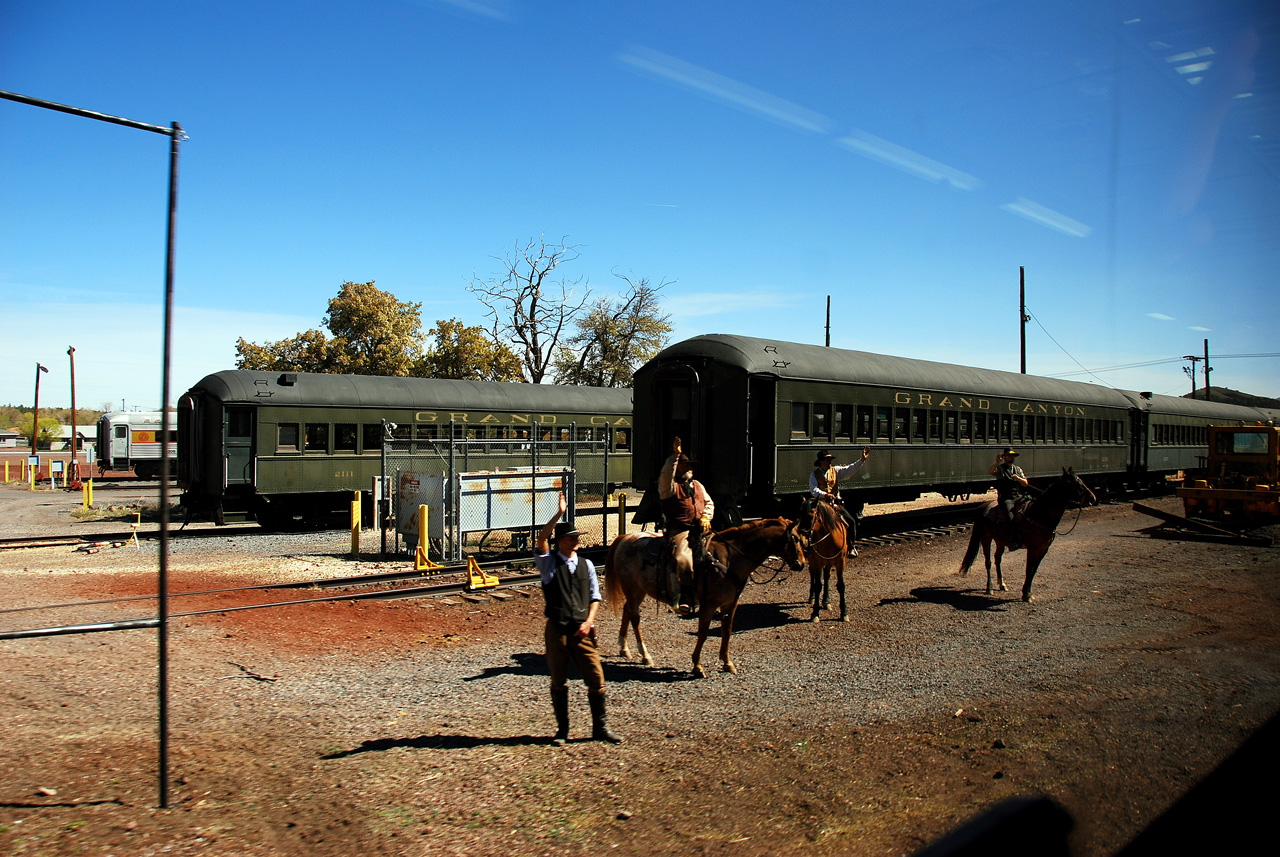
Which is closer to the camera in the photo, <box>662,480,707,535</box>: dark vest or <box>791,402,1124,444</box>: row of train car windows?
<box>662,480,707,535</box>: dark vest

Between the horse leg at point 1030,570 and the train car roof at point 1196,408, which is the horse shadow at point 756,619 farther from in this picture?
the train car roof at point 1196,408

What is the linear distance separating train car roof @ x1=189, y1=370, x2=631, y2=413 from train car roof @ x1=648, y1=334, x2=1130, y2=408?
7.74 m

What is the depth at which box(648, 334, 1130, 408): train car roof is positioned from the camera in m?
14.7

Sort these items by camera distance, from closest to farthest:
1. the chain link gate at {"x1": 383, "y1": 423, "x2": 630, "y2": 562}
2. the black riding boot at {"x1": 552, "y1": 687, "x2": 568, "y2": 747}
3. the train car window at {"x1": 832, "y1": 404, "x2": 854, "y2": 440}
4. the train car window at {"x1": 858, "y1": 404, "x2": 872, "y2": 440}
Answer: the black riding boot at {"x1": 552, "y1": 687, "x2": 568, "y2": 747} < the chain link gate at {"x1": 383, "y1": 423, "x2": 630, "y2": 562} < the train car window at {"x1": 832, "y1": 404, "x2": 854, "y2": 440} < the train car window at {"x1": 858, "y1": 404, "x2": 872, "y2": 440}

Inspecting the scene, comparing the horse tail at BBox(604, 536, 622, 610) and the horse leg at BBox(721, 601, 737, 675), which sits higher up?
the horse tail at BBox(604, 536, 622, 610)

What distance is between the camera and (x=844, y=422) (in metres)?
16.3

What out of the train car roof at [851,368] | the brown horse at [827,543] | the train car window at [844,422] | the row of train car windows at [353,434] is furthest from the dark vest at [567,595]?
the train car window at [844,422]

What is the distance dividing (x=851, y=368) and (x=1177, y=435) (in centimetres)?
2206

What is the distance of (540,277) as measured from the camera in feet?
139

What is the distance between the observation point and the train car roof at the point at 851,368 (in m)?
14.7

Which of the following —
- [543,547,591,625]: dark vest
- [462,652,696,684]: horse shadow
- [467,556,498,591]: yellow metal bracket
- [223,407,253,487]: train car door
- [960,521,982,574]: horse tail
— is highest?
[223,407,253,487]: train car door

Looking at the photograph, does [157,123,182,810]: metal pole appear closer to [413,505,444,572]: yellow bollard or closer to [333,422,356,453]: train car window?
[413,505,444,572]: yellow bollard

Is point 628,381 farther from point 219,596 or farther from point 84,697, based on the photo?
point 84,697

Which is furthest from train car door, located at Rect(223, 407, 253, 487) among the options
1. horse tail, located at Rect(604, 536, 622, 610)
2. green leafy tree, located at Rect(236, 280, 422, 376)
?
green leafy tree, located at Rect(236, 280, 422, 376)
